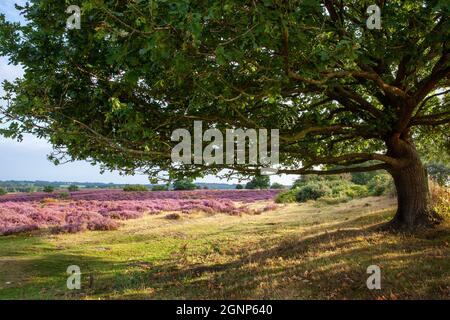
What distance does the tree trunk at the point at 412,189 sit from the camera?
1272 centimetres

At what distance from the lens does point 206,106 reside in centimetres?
923

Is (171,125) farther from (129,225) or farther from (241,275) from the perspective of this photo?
(129,225)

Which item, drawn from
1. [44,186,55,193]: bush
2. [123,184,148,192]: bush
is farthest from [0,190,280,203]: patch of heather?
[123,184,148,192]: bush

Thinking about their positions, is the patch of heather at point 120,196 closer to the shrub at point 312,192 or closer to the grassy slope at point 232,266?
the shrub at point 312,192

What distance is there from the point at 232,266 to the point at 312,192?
3136 cm

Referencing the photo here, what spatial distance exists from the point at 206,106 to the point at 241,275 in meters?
4.52

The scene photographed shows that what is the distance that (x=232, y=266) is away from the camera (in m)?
11.8

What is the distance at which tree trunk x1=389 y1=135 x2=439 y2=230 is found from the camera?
1272 centimetres

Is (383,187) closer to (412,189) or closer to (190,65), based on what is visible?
(412,189)

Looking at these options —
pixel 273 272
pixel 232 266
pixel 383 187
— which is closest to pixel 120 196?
pixel 383 187

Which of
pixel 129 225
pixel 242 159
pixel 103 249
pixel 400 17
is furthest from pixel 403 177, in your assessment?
pixel 129 225

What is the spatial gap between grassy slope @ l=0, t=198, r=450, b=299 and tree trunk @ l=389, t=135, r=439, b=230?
839 millimetres

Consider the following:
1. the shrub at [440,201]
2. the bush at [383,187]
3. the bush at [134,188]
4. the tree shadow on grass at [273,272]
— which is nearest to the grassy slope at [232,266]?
the tree shadow on grass at [273,272]

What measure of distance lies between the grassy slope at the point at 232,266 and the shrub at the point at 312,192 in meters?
23.3
